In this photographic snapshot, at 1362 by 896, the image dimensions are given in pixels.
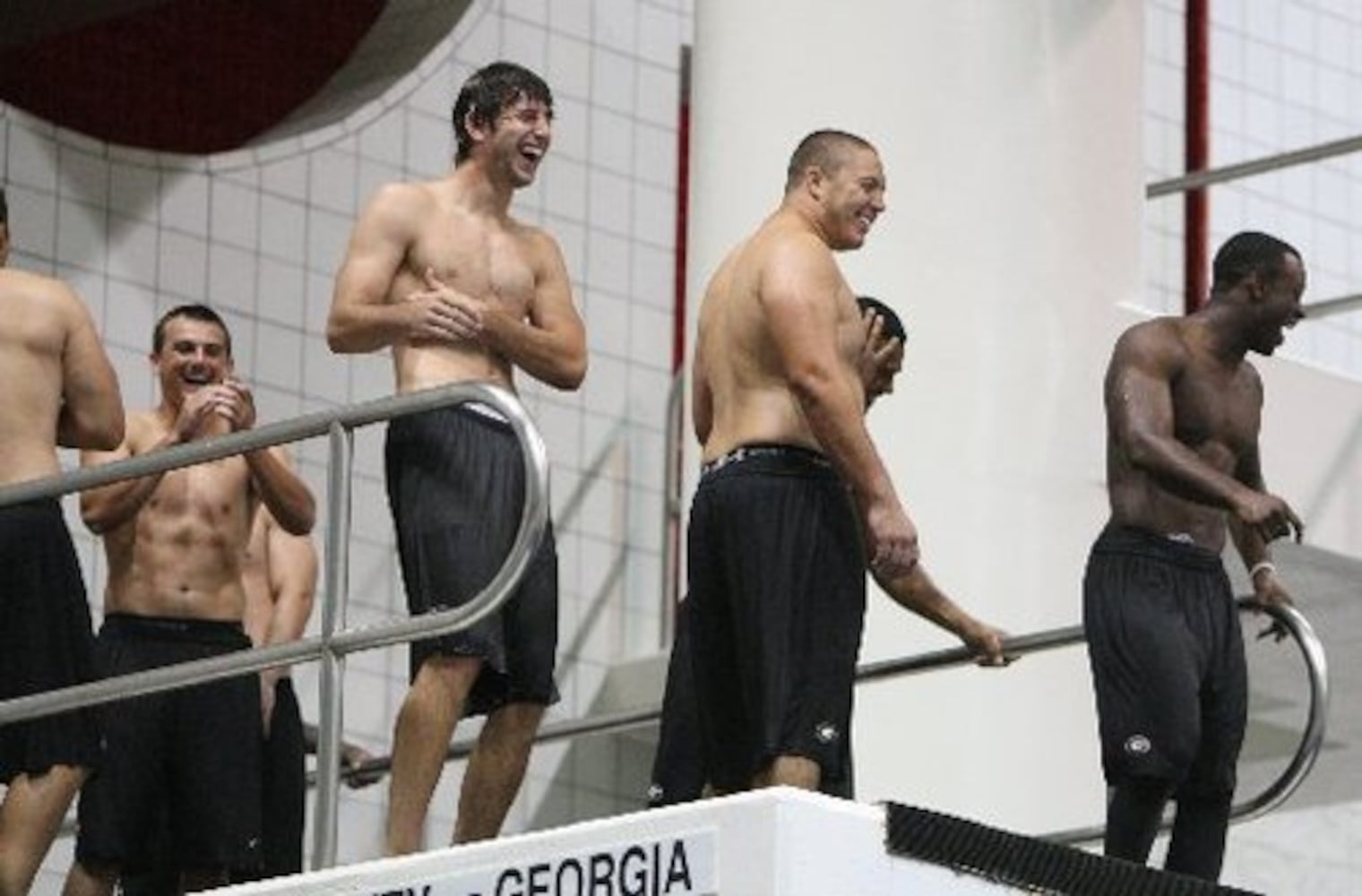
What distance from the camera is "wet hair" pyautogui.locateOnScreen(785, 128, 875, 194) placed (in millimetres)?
11070

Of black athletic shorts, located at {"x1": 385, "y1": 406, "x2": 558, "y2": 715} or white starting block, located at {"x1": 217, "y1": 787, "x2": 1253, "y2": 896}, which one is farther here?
black athletic shorts, located at {"x1": 385, "y1": 406, "x2": 558, "y2": 715}

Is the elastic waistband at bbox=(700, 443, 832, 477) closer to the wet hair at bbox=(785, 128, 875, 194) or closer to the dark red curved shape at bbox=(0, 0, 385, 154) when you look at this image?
the wet hair at bbox=(785, 128, 875, 194)

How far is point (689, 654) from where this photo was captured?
11.1m

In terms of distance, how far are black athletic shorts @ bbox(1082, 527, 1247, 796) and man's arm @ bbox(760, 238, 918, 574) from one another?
1.19m

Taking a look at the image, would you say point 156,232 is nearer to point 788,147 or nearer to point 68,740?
point 788,147

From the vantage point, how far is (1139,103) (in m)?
15.2

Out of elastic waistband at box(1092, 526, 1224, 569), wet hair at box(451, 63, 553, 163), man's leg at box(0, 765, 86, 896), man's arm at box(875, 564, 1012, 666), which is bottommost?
man's leg at box(0, 765, 86, 896)

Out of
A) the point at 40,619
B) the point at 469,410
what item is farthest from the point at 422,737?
the point at 40,619

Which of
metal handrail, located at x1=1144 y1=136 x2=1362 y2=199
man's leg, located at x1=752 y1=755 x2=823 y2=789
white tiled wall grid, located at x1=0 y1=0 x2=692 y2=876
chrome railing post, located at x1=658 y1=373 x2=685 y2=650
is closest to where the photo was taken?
man's leg, located at x1=752 y1=755 x2=823 y2=789

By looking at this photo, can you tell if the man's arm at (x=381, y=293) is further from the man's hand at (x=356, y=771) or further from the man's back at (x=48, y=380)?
the man's hand at (x=356, y=771)

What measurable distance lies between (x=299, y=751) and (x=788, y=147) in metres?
2.94

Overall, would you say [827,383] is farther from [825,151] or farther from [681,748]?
[681,748]

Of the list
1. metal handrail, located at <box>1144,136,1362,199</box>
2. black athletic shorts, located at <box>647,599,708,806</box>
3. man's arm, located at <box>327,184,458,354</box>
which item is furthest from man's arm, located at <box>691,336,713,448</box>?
metal handrail, located at <box>1144,136,1362,199</box>

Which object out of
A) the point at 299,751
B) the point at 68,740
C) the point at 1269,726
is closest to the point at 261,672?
the point at 299,751
